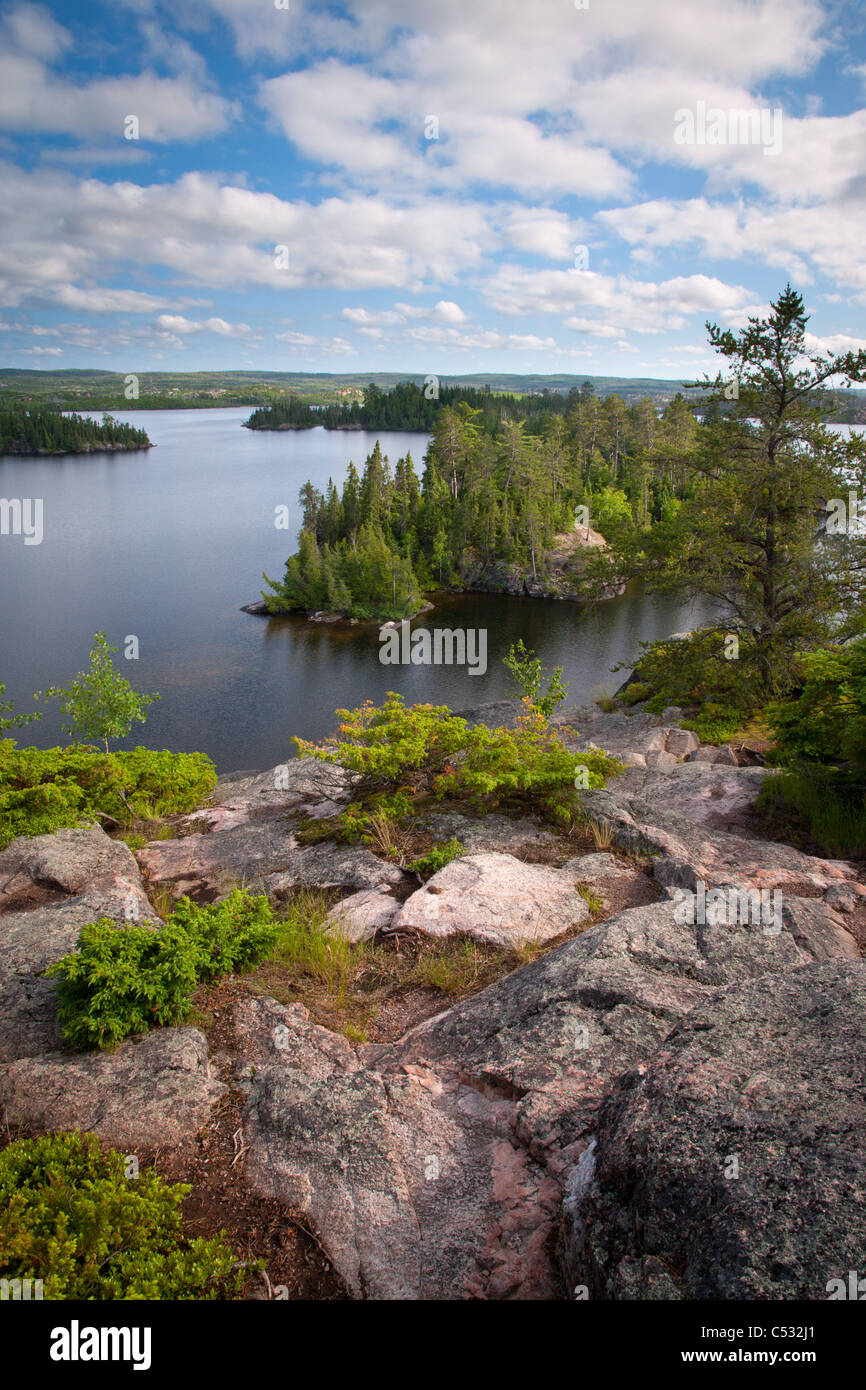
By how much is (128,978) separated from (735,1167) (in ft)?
16.0

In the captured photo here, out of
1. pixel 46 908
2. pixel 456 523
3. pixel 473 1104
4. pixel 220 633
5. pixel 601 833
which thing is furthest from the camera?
pixel 456 523

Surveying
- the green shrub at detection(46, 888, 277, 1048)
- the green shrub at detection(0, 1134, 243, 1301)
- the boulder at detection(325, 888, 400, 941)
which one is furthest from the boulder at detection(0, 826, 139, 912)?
the green shrub at detection(0, 1134, 243, 1301)

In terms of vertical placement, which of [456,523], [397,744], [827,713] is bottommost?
[397,744]

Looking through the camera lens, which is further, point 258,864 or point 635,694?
point 635,694

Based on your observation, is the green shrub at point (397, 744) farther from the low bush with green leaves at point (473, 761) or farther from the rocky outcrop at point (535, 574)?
the rocky outcrop at point (535, 574)

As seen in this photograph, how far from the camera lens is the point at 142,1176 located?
15.9 ft

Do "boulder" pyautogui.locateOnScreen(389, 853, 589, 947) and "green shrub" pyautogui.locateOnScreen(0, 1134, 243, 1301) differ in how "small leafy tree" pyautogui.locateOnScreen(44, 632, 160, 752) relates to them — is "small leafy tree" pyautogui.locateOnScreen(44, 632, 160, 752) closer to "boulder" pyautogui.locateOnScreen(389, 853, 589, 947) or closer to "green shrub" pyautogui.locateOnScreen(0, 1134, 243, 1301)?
"boulder" pyautogui.locateOnScreen(389, 853, 589, 947)

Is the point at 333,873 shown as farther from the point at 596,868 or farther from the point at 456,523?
the point at 456,523

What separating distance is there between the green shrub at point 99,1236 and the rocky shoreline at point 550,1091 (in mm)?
569

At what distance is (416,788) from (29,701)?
3544cm

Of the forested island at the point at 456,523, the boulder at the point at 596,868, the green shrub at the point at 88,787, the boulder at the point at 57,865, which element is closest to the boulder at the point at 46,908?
the boulder at the point at 57,865

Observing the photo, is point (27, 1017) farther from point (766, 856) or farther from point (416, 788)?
point (766, 856)

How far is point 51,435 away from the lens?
171125 mm

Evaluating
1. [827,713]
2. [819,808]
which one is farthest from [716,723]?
[819,808]
